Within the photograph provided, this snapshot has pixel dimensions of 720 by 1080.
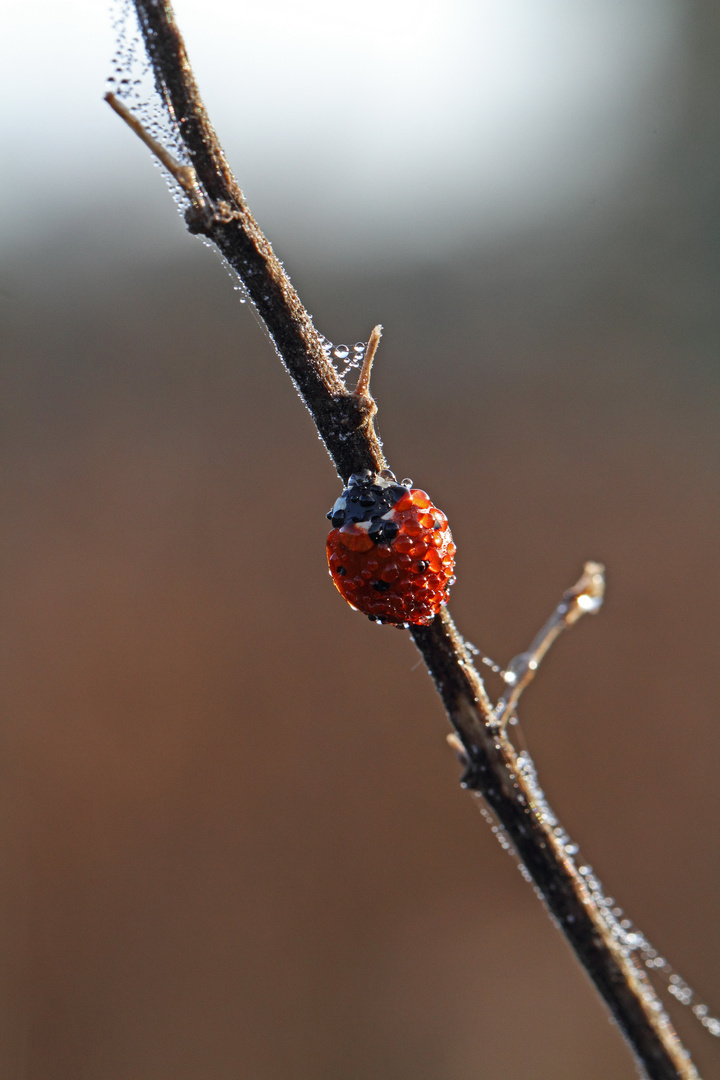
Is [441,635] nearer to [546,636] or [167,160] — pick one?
[546,636]

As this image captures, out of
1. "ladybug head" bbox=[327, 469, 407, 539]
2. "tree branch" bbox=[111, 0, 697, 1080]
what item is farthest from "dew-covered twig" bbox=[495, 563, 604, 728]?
"ladybug head" bbox=[327, 469, 407, 539]

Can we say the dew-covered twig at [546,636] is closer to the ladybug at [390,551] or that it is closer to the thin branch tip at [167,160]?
the ladybug at [390,551]

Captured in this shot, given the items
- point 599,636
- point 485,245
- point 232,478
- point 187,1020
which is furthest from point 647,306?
point 187,1020

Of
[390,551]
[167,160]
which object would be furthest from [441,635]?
[167,160]

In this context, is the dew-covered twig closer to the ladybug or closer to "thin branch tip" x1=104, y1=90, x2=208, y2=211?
the ladybug

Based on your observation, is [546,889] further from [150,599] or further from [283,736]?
[150,599]
